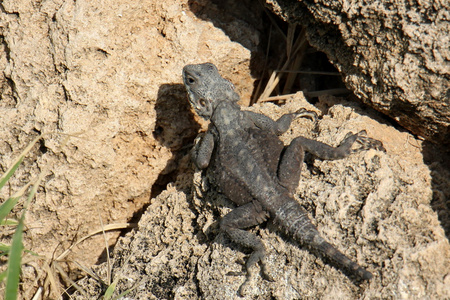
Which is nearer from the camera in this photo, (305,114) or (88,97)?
(88,97)

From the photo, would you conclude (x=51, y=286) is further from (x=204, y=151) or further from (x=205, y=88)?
(x=205, y=88)

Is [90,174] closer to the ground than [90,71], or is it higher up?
closer to the ground

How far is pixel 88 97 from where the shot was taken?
3494 mm

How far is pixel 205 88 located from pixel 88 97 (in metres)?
0.98

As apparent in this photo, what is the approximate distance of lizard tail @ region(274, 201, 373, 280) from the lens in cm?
261

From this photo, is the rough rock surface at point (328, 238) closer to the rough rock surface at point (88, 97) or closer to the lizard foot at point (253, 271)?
the lizard foot at point (253, 271)

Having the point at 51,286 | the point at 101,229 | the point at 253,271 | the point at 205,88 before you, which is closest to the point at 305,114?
the point at 205,88

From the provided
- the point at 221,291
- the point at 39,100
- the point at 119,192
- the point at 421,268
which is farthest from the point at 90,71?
the point at 421,268

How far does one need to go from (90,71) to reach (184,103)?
91cm

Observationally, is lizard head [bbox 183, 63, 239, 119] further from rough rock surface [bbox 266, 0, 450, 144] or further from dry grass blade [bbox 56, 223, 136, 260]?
dry grass blade [bbox 56, 223, 136, 260]

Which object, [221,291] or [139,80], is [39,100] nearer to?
[139,80]

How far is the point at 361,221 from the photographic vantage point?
9.07 ft

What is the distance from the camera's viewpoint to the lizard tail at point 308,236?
261cm

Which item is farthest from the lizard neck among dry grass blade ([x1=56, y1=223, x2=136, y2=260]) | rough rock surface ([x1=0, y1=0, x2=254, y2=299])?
dry grass blade ([x1=56, y1=223, x2=136, y2=260])
